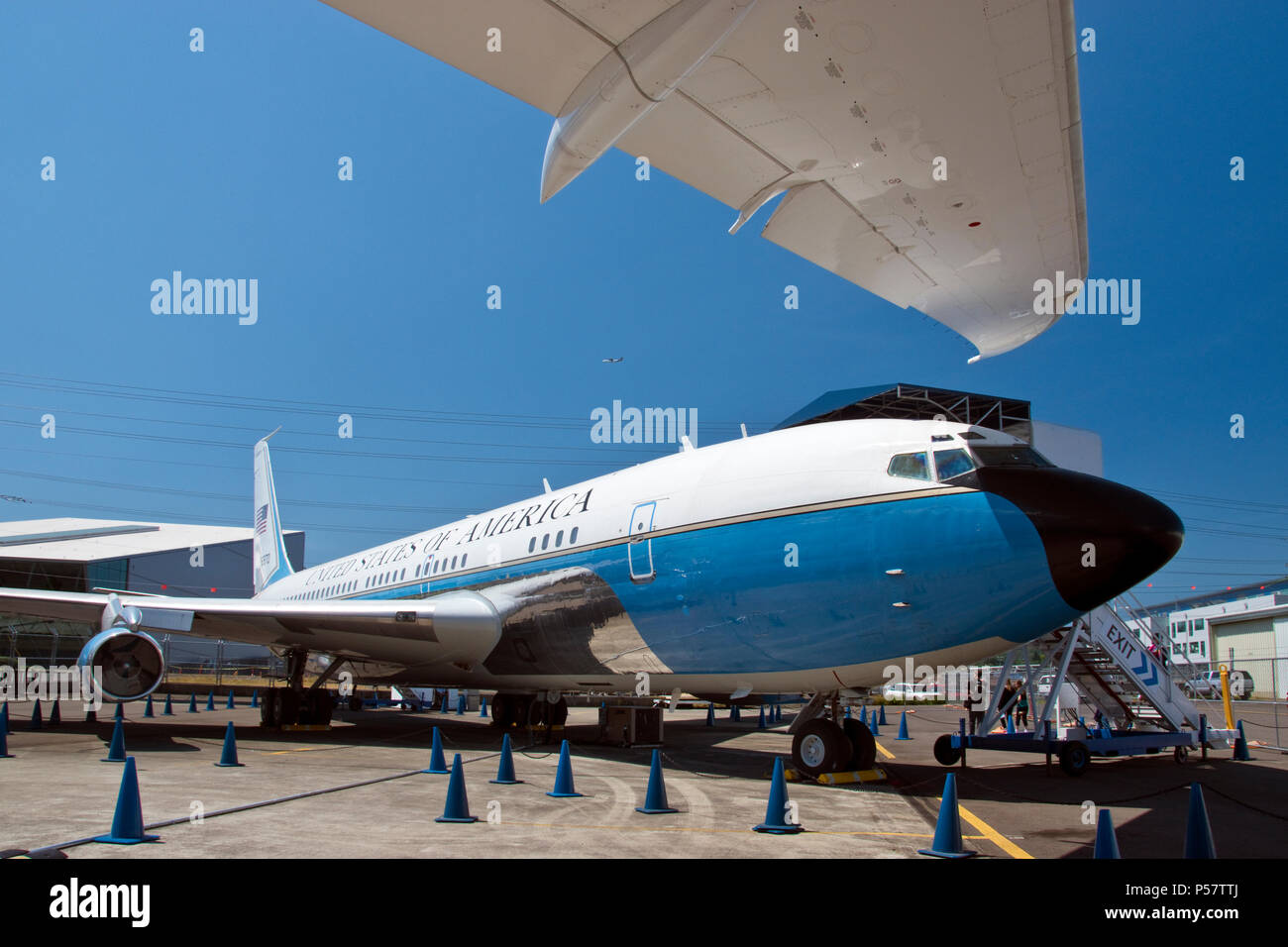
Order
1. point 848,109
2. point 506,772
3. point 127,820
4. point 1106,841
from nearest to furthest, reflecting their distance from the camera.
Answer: point 848,109
point 1106,841
point 127,820
point 506,772

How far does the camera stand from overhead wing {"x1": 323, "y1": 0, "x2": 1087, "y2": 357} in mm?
3902

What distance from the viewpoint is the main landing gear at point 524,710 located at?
18.8 metres

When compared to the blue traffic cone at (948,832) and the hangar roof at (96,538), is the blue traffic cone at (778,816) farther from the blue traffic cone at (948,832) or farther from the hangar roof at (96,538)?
the hangar roof at (96,538)

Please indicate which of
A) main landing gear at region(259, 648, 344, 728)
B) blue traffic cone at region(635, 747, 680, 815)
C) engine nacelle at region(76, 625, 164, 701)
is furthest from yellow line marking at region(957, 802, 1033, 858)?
main landing gear at region(259, 648, 344, 728)

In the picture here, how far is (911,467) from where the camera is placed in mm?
9523

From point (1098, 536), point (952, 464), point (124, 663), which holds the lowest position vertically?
point (124, 663)

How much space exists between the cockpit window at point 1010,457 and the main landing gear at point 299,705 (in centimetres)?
1540

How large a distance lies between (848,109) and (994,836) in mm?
6324

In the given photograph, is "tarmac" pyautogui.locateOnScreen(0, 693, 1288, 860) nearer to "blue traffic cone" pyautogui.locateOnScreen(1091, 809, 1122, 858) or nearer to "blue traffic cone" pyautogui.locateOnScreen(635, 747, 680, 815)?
"blue traffic cone" pyautogui.locateOnScreen(635, 747, 680, 815)

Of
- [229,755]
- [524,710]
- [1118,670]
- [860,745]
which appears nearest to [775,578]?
[860,745]

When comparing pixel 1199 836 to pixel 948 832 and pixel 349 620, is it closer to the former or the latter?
pixel 948 832

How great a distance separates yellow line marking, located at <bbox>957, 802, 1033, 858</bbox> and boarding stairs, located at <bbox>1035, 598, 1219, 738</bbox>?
228 inches
